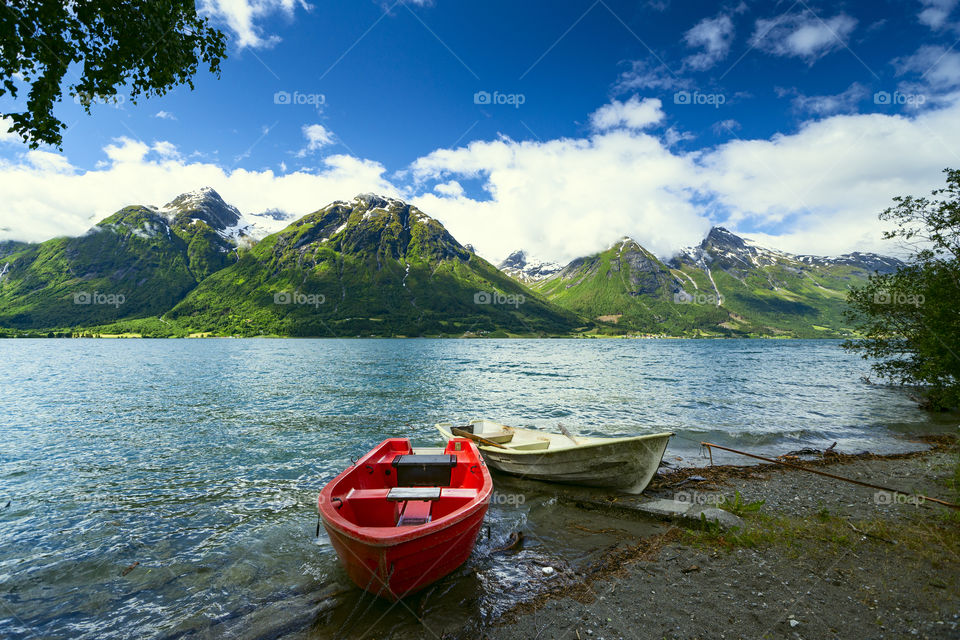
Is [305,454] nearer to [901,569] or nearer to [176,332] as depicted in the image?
[901,569]

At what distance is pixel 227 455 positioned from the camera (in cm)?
1850

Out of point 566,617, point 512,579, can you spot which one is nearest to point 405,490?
point 512,579

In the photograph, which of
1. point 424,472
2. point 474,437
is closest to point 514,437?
point 474,437

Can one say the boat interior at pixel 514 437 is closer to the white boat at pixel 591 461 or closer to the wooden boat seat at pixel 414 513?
the white boat at pixel 591 461

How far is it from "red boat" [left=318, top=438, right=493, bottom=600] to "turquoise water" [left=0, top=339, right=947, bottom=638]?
1539 millimetres

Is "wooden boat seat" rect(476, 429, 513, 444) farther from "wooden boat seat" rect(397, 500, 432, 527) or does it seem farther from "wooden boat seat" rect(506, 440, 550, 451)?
"wooden boat seat" rect(397, 500, 432, 527)

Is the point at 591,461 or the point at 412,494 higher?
the point at 412,494

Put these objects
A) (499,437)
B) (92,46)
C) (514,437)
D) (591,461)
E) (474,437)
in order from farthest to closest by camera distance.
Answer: (514,437) → (499,437) → (474,437) → (591,461) → (92,46)

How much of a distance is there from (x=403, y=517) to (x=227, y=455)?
44.5 feet

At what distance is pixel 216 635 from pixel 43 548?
7448mm

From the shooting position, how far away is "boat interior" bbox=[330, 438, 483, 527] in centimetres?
875

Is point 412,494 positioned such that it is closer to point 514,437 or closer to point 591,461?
point 591,461

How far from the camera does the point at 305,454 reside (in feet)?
61.4

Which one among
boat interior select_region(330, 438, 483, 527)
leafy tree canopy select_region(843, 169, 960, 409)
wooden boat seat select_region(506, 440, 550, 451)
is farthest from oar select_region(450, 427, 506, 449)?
leafy tree canopy select_region(843, 169, 960, 409)
